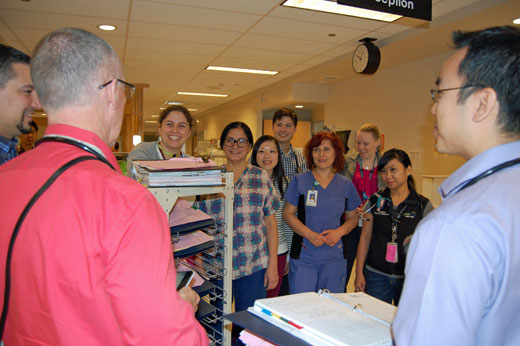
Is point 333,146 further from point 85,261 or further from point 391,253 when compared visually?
point 85,261

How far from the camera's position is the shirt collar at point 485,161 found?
76cm

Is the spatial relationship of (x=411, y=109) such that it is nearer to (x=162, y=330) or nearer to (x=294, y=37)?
(x=294, y=37)

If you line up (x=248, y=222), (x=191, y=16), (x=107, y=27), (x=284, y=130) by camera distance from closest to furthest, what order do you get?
1. (x=248, y=222)
2. (x=284, y=130)
3. (x=191, y=16)
4. (x=107, y=27)

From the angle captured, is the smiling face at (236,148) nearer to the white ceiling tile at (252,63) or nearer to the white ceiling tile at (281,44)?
the white ceiling tile at (281,44)

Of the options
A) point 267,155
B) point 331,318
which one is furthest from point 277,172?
point 331,318

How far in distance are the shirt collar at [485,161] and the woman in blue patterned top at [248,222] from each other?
144cm

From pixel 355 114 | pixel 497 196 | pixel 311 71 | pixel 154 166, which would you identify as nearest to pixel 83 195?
pixel 154 166

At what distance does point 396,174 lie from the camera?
97.7 inches

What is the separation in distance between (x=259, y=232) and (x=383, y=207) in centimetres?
90

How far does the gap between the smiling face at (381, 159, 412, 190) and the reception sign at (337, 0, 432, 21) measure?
1.10 m

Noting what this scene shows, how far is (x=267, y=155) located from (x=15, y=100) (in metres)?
1.72

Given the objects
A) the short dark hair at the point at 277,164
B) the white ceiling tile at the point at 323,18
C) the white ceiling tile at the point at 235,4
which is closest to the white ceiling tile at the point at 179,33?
the white ceiling tile at the point at 235,4

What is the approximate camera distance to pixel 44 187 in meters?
0.74

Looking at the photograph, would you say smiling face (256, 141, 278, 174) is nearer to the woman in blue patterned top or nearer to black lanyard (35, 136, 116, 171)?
the woman in blue patterned top
